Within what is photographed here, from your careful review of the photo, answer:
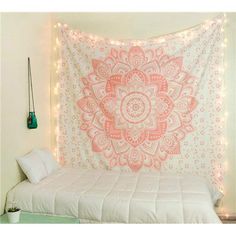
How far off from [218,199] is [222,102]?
41.8 inches

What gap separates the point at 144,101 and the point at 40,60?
128cm

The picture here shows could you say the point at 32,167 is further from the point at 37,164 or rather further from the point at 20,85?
the point at 20,85

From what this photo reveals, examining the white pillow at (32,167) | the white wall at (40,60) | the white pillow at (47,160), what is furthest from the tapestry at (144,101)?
the white pillow at (32,167)

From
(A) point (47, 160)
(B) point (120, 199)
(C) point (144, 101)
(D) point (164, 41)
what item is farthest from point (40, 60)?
(B) point (120, 199)

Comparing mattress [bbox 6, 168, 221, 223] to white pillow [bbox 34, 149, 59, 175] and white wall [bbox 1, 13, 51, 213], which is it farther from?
white wall [bbox 1, 13, 51, 213]

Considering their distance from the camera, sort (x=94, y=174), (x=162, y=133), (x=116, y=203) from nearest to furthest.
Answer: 1. (x=116, y=203)
2. (x=94, y=174)
3. (x=162, y=133)

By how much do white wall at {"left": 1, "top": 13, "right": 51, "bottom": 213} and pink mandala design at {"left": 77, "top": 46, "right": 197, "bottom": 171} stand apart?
53 cm

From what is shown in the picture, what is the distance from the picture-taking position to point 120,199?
8.55 ft

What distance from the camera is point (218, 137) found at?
3.62 metres

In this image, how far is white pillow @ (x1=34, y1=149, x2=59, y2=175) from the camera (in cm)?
336

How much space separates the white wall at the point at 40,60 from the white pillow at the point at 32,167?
0.08 m

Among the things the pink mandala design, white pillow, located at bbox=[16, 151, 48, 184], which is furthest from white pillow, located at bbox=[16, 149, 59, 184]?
the pink mandala design
